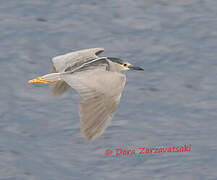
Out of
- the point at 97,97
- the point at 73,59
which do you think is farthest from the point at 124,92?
the point at 97,97

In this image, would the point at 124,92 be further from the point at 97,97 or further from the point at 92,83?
the point at 97,97

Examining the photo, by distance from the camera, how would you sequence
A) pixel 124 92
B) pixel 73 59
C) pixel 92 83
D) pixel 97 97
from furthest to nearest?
pixel 124 92, pixel 73 59, pixel 92 83, pixel 97 97

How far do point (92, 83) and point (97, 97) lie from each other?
40 centimetres

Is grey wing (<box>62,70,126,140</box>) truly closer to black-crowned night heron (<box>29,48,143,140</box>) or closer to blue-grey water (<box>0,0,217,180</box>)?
black-crowned night heron (<box>29,48,143,140</box>)

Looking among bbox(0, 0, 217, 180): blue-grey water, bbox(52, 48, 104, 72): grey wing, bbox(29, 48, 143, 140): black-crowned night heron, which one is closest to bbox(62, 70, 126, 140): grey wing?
bbox(29, 48, 143, 140): black-crowned night heron

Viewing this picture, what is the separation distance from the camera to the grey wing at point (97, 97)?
12953 millimetres

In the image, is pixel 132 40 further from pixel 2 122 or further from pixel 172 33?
pixel 2 122

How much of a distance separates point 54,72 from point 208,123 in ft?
13.2

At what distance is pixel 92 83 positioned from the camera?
45.7 ft

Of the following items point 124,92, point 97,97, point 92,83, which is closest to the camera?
point 97,97

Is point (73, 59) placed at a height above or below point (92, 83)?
below

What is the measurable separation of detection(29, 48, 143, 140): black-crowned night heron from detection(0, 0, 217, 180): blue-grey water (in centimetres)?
198

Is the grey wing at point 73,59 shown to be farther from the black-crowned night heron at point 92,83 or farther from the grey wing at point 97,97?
the grey wing at point 97,97

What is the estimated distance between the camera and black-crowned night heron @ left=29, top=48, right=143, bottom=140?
42.8 ft
